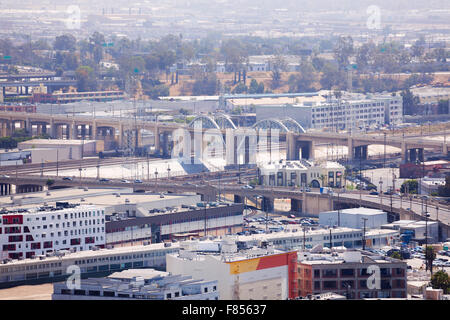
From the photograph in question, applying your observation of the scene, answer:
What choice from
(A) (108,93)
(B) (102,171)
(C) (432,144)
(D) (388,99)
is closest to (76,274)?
(B) (102,171)

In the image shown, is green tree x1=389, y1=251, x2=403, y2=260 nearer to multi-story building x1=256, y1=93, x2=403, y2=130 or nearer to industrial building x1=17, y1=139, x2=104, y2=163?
industrial building x1=17, y1=139, x2=104, y2=163

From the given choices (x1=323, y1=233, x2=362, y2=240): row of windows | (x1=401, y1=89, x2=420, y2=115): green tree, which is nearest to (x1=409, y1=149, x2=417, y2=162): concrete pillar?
(x1=401, y1=89, x2=420, y2=115): green tree

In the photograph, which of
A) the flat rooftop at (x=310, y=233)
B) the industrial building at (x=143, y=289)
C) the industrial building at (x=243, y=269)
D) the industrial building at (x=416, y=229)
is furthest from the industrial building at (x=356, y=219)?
the industrial building at (x=143, y=289)

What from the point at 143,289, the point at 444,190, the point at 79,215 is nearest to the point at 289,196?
the point at 444,190

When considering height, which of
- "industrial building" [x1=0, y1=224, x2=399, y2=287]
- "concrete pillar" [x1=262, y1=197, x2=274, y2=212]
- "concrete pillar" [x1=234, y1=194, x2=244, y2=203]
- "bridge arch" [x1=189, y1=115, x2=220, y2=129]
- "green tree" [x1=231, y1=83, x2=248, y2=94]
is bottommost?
"concrete pillar" [x1=262, y1=197, x2=274, y2=212]

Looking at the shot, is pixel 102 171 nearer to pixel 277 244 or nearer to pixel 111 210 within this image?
pixel 111 210

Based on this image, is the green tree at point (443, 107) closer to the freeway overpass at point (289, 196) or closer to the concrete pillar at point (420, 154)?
the concrete pillar at point (420, 154)
